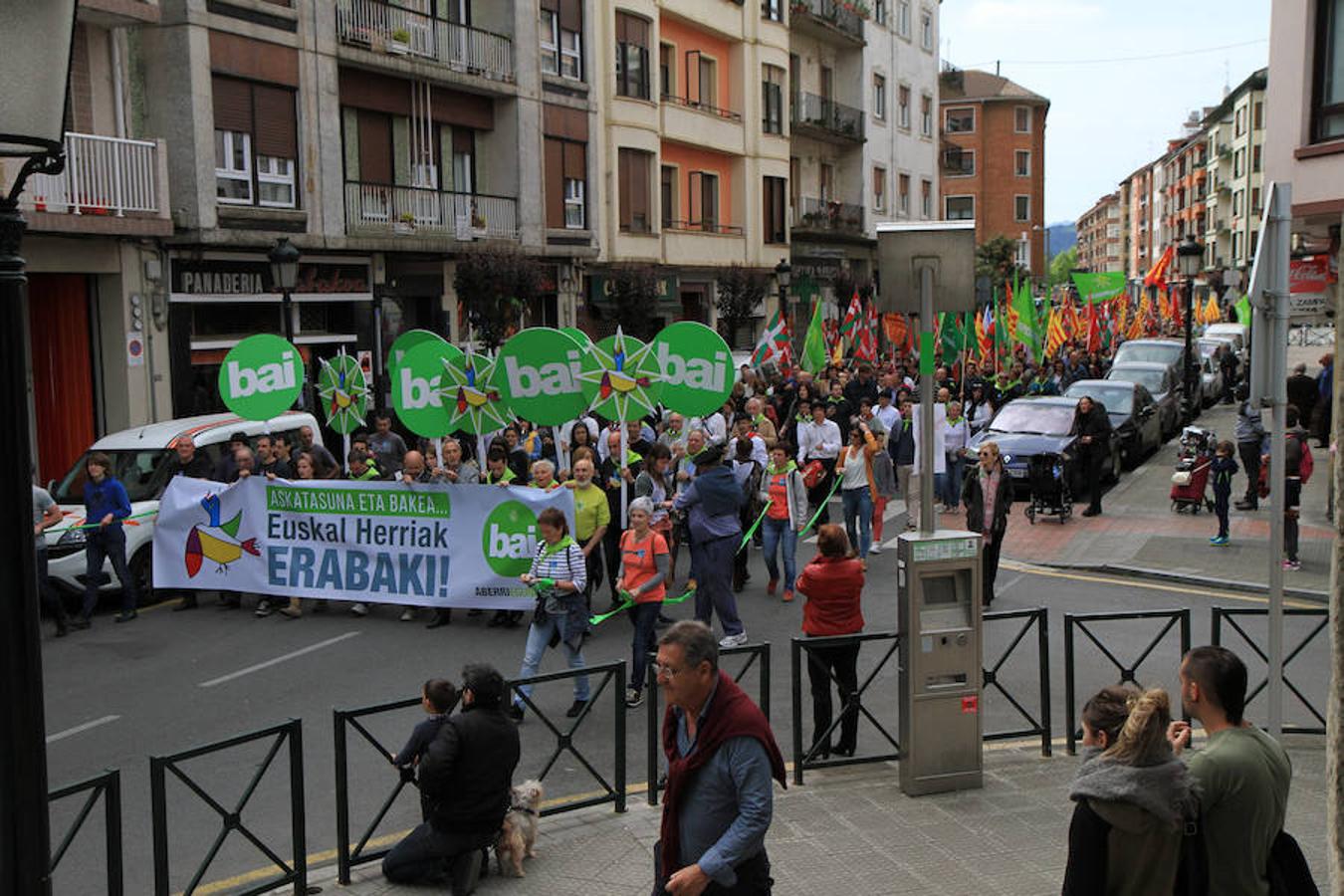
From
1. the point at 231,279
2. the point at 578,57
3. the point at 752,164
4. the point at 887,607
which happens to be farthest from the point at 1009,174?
the point at 887,607

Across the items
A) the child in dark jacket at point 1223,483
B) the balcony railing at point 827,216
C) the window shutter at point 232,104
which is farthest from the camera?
the balcony railing at point 827,216

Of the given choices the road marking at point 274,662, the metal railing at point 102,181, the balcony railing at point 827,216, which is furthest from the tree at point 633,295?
the road marking at point 274,662

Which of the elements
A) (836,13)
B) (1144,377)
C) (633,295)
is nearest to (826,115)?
(836,13)

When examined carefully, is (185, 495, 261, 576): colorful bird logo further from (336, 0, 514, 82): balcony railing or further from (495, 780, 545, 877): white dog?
(336, 0, 514, 82): balcony railing

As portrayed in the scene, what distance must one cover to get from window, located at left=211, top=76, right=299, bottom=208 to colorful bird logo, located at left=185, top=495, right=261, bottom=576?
941 cm

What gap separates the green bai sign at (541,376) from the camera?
45.0ft

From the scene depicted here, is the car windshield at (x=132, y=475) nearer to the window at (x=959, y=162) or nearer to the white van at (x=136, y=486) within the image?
the white van at (x=136, y=486)

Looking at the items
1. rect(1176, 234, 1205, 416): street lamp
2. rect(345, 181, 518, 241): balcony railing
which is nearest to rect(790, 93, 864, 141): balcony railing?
rect(1176, 234, 1205, 416): street lamp

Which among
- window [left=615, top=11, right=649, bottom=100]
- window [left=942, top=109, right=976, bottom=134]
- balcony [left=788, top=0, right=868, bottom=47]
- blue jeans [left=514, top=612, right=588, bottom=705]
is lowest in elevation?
blue jeans [left=514, top=612, right=588, bottom=705]

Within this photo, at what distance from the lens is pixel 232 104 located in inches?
848

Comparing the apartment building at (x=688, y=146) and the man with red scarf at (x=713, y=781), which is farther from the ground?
the apartment building at (x=688, y=146)

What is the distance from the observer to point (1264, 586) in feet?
45.5

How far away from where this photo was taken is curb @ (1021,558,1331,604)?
13758 mm

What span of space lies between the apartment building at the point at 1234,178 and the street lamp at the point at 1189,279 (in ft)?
171
